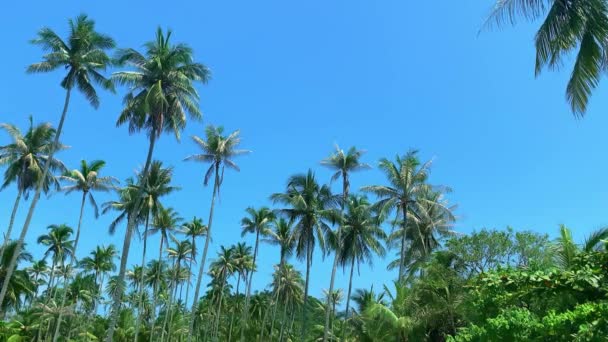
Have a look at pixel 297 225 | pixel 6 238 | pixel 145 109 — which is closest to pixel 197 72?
pixel 145 109

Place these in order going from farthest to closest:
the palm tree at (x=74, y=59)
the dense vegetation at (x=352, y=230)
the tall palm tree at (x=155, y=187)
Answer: the tall palm tree at (x=155, y=187)
the palm tree at (x=74, y=59)
the dense vegetation at (x=352, y=230)

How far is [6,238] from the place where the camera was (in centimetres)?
3684

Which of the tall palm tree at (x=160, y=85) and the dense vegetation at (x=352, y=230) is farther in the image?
the tall palm tree at (x=160, y=85)

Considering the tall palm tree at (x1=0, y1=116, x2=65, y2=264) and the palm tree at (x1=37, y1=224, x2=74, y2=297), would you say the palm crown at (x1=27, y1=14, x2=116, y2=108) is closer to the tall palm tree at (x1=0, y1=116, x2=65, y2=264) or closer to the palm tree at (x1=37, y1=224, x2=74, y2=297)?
the tall palm tree at (x1=0, y1=116, x2=65, y2=264)

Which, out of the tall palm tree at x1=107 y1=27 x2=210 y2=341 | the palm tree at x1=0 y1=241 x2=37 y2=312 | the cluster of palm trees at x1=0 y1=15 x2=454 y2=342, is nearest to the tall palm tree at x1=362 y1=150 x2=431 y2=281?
the cluster of palm trees at x1=0 y1=15 x2=454 y2=342

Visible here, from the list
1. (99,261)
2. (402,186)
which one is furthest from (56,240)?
(402,186)

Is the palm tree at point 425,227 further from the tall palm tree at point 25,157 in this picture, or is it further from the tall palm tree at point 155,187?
the tall palm tree at point 25,157

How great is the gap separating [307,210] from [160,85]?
655 inches

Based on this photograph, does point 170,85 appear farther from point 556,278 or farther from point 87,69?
point 556,278

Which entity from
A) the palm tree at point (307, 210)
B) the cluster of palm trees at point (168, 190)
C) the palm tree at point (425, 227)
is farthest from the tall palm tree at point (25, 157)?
the palm tree at point (425, 227)

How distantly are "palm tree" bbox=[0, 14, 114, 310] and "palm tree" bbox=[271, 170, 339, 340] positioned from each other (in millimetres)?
16649

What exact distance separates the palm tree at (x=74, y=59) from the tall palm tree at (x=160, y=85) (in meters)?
1.37

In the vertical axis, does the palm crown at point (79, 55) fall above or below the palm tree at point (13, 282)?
above

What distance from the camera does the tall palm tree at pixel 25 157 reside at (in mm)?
35666
